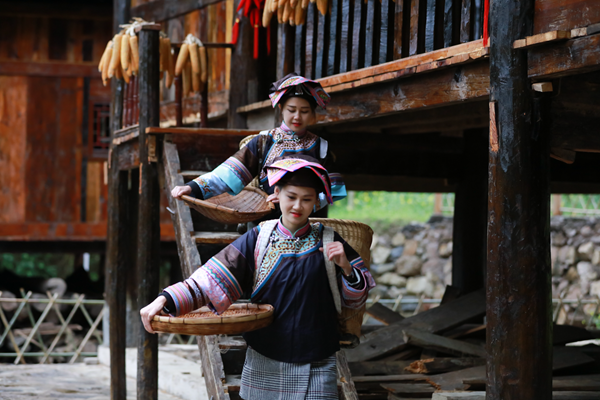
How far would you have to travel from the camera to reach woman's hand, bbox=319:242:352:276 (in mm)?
3133

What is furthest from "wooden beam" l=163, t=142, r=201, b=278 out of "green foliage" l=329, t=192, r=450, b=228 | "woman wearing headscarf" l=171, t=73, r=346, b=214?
"green foliage" l=329, t=192, r=450, b=228

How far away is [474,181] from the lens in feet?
27.5

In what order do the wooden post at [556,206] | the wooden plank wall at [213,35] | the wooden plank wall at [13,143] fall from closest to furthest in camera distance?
the wooden plank wall at [213,35], the wooden plank wall at [13,143], the wooden post at [556,206]

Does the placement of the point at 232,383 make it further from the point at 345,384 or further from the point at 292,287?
the point at 292,287

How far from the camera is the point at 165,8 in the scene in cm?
902

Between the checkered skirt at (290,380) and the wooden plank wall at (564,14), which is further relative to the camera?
the wooden plank wall at (564,14)

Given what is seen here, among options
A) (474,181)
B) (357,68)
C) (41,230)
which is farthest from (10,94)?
(357,68)

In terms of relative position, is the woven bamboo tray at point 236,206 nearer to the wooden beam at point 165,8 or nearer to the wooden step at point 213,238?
the wooden step at point 213,238

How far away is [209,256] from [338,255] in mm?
2103

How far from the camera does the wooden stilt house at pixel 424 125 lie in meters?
3.73

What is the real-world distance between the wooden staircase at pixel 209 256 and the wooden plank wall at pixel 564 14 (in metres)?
2.04

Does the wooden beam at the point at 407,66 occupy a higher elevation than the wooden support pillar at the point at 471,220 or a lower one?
higher

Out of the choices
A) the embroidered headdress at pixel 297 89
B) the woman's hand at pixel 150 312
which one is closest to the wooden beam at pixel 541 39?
the embroidered headdress at pixel 297 89

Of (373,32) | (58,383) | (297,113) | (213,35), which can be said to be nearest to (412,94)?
(373,32)
